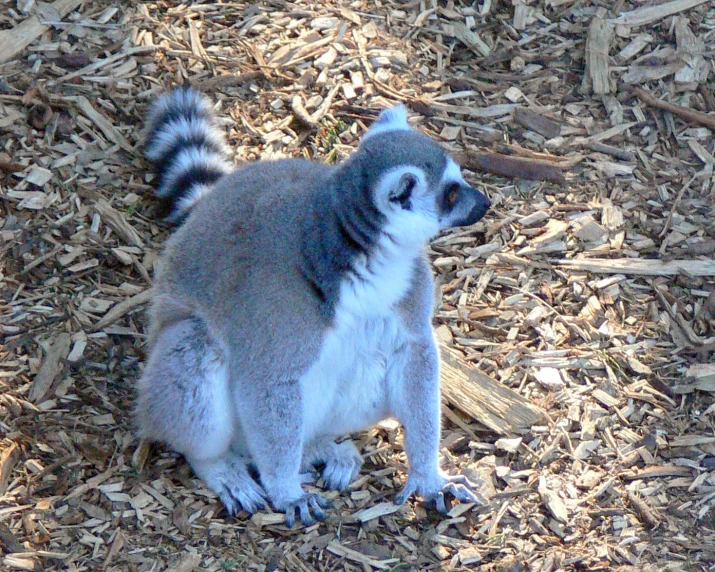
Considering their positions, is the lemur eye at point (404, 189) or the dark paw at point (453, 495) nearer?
the lemur eye at point (404, 189)

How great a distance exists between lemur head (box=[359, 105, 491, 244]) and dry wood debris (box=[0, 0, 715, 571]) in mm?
1541

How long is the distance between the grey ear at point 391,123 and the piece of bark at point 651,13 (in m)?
3.46

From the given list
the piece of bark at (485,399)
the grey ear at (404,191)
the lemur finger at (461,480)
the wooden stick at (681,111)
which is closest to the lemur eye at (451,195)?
the grey ear at (404,191)

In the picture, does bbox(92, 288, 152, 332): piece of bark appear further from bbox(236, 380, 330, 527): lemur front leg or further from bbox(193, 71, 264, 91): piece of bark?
bbox(193, 71, 264, 91): piece of bark

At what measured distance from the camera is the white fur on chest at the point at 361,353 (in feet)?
17.8

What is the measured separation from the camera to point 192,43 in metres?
8.17

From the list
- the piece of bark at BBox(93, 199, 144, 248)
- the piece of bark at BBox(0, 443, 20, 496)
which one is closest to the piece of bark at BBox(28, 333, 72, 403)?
the piece of bark at BBox(0, 443, 20, 496)

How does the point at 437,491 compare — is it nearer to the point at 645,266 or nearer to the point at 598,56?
the point at 645,266

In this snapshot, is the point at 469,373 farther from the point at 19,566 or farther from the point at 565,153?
the point at 19,566

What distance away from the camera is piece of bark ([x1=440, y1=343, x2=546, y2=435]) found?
6.21 meters

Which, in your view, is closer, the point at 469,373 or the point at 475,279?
the point at 469,373

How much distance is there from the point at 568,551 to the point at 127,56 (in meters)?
5.29

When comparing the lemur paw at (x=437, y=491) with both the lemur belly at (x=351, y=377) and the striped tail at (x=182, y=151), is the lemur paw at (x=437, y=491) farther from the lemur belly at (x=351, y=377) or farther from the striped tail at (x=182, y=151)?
the striped tail at (x=182, y=151)

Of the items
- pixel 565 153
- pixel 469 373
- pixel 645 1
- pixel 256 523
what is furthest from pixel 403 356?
pixel 645 1
